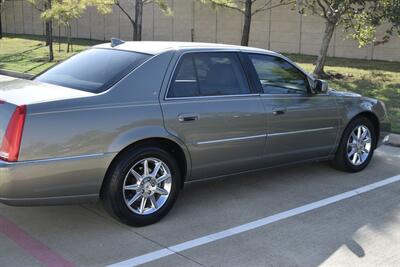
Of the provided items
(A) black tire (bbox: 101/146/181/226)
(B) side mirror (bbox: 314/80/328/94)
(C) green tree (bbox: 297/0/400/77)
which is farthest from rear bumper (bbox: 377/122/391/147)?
(C) green tree (bbox: 297/0/400/77)

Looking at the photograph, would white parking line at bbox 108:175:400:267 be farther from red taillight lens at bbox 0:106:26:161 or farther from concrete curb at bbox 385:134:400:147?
concrete curb at bbox 385:134:400:147

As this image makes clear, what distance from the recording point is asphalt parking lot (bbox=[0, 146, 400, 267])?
12.9 feet

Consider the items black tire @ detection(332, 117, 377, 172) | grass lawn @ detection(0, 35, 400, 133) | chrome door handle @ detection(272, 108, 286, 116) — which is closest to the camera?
chrome door handle @ detection(272, 108, 286, 116)

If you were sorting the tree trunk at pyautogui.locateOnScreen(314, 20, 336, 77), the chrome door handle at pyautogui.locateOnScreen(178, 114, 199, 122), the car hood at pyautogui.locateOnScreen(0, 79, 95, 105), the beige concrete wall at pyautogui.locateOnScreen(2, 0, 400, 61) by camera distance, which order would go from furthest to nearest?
the beige concrete wall at pyautogui.locateOnScreen(2, 0, 400, 61)
the tree trunk at pyautogui.locateOnScreen(314, 20, 336, 77)
the chrome door handle at pyautogui.locateOnScreen(178, 114, 199, 122)
the car hood at pyautogui.locateOnScreen(0, 79, 95, 105)

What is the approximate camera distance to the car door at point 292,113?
5328 millimetres

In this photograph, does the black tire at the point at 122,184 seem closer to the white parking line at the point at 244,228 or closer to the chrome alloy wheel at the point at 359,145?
the white parking line at the point at 244,228

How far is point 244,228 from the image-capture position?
454 cm

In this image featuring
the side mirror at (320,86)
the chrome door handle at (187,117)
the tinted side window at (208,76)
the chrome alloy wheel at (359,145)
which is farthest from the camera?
the chrome alloy wheel at (359,145)

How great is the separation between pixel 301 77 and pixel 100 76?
7.75 feet

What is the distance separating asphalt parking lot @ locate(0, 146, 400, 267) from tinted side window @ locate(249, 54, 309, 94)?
1.11 meters

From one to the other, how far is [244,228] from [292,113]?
5.06 feet

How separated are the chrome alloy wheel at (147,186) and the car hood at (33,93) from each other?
2.58ft

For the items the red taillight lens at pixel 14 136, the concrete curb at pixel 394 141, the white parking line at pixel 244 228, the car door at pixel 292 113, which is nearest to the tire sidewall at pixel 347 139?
A: the car door at pixel 292 113

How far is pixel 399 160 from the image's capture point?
6.97 meters
